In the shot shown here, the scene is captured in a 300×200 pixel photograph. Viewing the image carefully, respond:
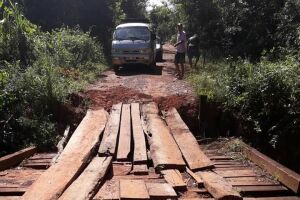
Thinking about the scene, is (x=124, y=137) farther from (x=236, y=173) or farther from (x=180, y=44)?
(x=180, y=44)

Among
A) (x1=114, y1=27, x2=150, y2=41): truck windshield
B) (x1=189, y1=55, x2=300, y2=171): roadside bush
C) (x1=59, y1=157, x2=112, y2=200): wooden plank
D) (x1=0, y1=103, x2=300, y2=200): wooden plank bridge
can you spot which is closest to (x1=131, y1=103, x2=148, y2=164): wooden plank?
(x1=0, y1=103, x2=300, y2=200): wooden plank bridge

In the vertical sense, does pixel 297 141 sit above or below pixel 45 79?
below

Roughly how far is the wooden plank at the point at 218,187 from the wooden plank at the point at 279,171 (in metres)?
0.88

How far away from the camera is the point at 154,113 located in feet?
32.2

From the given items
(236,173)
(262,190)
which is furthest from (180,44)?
(262,190)

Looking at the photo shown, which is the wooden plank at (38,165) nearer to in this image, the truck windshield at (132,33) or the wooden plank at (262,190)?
the wooden plank at (262,190)

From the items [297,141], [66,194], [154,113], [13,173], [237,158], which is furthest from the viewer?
[154,113]

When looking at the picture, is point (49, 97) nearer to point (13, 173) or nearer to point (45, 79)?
point (45, 79)

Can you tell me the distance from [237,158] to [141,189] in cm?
304

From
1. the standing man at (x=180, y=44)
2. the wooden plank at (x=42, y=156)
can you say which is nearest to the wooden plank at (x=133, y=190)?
the wooden plank at (x=42, y=156)

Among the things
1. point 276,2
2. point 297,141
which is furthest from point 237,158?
point 276,2

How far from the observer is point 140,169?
582 cm

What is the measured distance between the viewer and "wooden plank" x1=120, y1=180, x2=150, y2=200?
458 centimetres

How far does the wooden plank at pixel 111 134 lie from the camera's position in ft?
22.0
